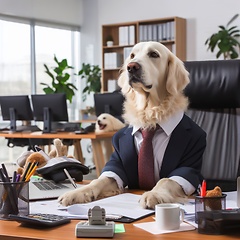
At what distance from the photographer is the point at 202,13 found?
25.9 feet

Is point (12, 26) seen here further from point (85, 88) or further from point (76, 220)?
point (76, 220)

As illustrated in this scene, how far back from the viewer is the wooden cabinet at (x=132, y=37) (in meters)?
7.92

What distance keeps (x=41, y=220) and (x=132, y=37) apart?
721 centimetres

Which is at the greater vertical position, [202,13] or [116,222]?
[202,13]

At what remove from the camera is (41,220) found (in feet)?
4.31

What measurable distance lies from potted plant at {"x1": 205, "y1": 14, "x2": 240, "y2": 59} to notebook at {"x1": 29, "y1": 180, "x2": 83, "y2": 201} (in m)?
5.75

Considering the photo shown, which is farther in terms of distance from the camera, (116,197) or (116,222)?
(116,197)

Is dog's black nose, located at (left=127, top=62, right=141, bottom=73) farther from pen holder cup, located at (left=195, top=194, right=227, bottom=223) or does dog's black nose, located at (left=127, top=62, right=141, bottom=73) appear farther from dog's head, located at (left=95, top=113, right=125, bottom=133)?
dog's head, located at (left=95, top=113, right=125, bottom=133)

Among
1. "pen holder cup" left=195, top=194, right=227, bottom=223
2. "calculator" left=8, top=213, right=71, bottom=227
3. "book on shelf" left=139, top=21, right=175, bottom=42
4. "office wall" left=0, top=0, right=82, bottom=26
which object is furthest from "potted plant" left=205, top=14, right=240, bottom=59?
"calculator" left=8, top=213, right=71, bottom=227

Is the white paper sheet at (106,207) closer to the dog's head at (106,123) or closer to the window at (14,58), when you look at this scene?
the dog's head at (106,123)

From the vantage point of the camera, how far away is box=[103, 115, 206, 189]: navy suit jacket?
1.88 m

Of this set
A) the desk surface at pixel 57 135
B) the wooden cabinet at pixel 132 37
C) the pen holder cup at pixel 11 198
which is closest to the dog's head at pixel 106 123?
the desk surface at pixel 57 135

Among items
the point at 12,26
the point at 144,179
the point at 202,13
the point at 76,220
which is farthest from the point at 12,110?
the point at 76,220

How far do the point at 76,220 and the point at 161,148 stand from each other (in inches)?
23.4
